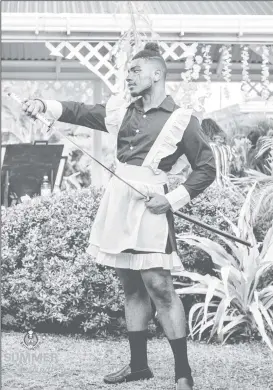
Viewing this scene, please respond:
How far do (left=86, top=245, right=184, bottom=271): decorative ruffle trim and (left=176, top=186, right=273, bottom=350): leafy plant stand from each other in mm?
1296

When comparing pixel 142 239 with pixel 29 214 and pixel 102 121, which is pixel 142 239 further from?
pixel 29 214

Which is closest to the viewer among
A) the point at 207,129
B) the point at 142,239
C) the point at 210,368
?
the point at 142,239

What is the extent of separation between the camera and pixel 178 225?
20.5ft

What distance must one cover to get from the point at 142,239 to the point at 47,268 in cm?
185

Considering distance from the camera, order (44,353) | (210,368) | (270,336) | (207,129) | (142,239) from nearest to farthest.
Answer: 1. (142,239)
2. (210,368)
3. (44,353)
4. (270,336)
5. (207,129)

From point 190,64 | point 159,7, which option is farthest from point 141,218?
point 159,7

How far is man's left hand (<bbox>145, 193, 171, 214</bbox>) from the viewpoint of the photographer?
4435mm

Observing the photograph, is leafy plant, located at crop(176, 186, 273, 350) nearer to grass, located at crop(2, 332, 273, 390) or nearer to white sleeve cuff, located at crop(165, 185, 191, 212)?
grass, located at crop(2, 332, 273, 390)

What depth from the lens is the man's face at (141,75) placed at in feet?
14.7

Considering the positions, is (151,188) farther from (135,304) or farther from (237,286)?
(237,286)

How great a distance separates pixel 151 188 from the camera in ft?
14.8

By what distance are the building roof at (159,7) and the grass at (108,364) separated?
12.3ft

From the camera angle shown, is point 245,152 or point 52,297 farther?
point 245,152

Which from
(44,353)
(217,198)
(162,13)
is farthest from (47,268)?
(162,13)
